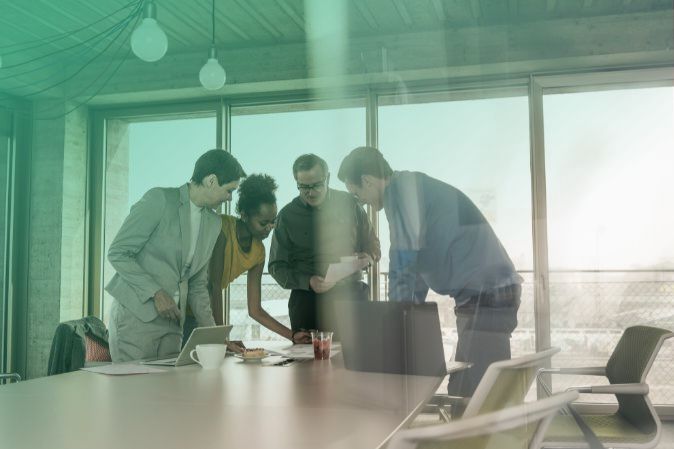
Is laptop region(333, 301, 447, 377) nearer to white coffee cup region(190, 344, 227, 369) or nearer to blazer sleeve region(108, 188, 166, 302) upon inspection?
white coffee cup region(190, 344, 227, 369)

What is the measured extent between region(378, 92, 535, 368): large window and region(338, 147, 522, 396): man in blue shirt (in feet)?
0.09

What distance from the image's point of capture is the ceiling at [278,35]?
4.97 feet

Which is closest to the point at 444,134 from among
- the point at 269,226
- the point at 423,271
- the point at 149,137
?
the point at 423,271

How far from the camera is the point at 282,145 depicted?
2.38 meters

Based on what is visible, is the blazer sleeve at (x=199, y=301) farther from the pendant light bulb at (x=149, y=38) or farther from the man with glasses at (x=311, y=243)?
the pendant light bulb at (x=149, y=38)

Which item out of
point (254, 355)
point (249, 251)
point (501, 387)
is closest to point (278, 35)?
point (249, 251)

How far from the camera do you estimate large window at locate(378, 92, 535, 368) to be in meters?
1.54

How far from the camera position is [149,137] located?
2.59m

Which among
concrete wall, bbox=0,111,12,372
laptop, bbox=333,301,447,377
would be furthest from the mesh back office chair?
concrete wall, bbox=0,111,12,372

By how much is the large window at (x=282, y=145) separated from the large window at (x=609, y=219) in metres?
0.76

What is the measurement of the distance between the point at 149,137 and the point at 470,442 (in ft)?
7.26

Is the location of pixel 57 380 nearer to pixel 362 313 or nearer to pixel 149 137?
pixel 362 313

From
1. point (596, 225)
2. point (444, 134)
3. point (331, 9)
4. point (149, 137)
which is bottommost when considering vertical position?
point (596, 225)

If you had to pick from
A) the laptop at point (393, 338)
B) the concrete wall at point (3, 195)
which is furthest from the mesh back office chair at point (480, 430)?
the concrete wall at point (3, 195)
